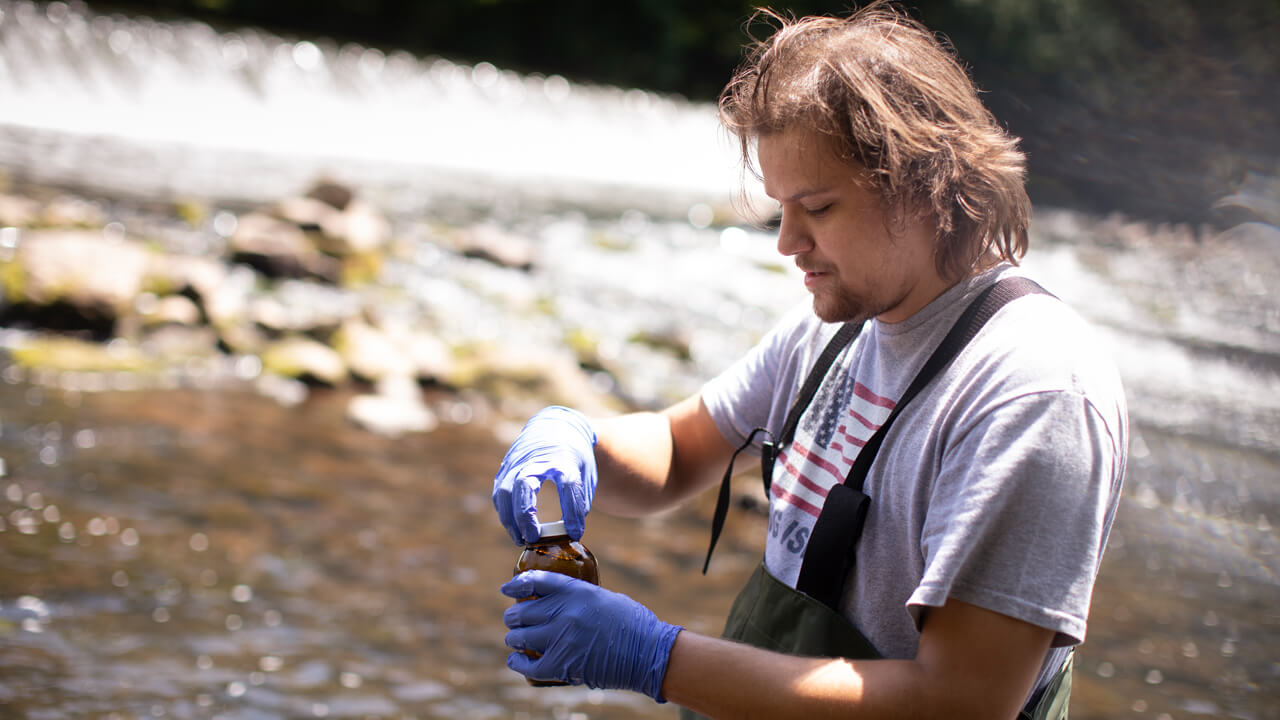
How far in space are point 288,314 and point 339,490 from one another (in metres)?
2.77

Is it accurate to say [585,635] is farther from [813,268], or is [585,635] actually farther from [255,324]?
[255,324]

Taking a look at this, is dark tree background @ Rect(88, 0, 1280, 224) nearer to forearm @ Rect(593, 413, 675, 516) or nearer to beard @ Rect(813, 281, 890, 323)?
forearm @ Rect(593, 413, 675, 516)

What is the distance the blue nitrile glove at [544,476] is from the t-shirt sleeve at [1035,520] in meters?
0.55

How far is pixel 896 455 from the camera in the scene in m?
1.38

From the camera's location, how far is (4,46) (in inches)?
480


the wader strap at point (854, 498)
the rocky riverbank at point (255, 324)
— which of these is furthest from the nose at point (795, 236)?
the rocky riverbank at point (255, 324)

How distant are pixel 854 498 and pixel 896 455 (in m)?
0.08

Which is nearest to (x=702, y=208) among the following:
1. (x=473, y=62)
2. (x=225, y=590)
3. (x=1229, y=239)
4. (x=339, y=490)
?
(x=1229, y=239)

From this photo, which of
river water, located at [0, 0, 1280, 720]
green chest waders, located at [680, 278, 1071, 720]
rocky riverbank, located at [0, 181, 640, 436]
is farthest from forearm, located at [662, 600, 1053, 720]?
rocky riverbank, located at [0, 181, 640, 436]

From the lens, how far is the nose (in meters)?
1.47

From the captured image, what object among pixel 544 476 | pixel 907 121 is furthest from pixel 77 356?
pixel 907 121

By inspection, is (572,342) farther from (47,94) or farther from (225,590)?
(47,94)

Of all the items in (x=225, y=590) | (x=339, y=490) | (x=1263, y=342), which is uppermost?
(x=1263, y=342)

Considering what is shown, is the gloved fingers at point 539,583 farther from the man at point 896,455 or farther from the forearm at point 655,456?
the forearm at point 655,456
